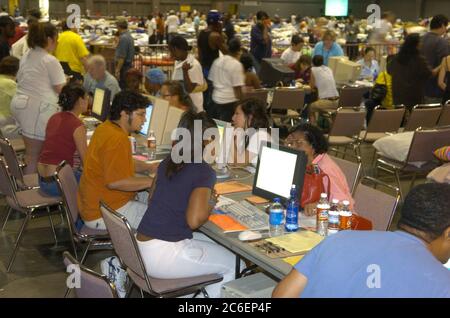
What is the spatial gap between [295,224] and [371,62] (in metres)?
7.61

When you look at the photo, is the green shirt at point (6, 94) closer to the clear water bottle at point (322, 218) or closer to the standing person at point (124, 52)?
the standing person at point (124, 52)

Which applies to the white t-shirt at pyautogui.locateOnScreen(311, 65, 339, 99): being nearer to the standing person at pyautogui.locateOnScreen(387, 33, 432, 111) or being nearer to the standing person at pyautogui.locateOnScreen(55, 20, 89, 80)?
the standing person at pyautogui.locateOnScreen(387, 33, 432, 111)

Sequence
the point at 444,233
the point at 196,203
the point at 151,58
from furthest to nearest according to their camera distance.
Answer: the point at 151,58
the point at 196,203
the point at 444,233

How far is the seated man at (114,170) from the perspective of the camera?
401 centimetres

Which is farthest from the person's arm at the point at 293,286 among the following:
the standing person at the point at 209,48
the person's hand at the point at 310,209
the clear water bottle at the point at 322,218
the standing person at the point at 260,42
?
the standing person at the point at 260,42

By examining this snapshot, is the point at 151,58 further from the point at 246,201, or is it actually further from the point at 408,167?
the point at 246,201

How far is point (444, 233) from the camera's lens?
2.18 metres

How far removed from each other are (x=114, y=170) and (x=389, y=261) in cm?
231

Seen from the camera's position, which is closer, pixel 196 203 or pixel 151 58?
pixel 196 203

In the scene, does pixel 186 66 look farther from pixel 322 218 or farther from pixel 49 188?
pixel 322 218

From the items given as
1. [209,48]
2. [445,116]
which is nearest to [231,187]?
[445,116]

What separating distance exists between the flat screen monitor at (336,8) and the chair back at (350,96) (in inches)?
719

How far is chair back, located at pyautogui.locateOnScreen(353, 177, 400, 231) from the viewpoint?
140 inches
